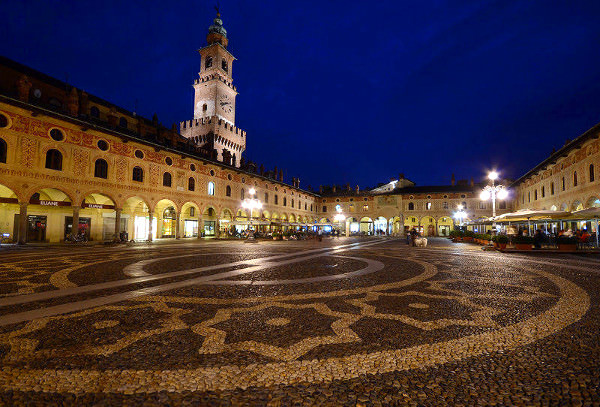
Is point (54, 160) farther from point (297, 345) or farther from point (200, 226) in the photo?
point (297, 345)

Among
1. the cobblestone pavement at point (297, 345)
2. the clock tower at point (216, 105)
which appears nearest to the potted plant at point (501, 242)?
the cobblestone pavement at point (297, 345)

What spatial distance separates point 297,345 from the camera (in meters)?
3.07

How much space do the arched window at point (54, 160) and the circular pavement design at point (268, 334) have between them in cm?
2190

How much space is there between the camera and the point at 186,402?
81.3 inches

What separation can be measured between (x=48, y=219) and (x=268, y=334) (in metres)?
28.4

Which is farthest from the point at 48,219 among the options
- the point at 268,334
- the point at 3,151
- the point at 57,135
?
the point at 268,334

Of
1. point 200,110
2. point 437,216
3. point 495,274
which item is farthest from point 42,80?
point 437,216

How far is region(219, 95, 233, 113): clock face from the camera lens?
175ft

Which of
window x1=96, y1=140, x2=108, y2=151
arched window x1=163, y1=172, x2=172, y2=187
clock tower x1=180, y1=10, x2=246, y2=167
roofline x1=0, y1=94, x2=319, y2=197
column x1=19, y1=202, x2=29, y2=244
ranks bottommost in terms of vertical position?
column x1=19, y1=202, x2=29, y2=244

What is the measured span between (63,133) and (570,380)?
90.7 ft

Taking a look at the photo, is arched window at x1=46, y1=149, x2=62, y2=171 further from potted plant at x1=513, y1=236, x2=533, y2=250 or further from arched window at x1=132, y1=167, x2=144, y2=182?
potted plant at x1=513, y1=236, x2=533, y2=250

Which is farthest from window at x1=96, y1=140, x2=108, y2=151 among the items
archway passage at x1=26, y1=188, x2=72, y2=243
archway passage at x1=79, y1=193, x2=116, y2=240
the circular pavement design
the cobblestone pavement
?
the circular pavement design

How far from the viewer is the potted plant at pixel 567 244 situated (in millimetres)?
15133

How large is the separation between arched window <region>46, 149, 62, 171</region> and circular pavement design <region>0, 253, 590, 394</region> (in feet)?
71.9
